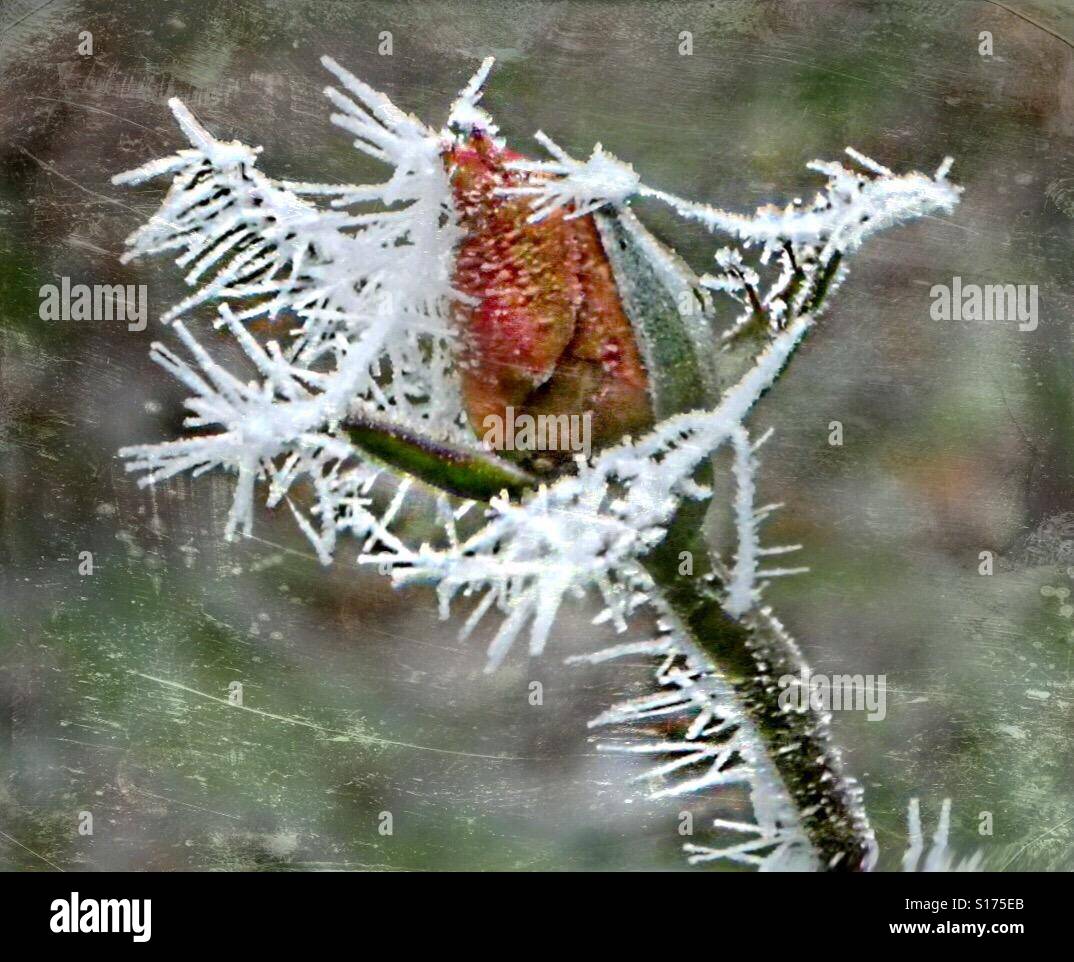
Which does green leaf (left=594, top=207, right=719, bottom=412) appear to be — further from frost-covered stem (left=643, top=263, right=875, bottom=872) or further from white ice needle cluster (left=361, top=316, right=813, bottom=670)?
frost-covered stem (left=643, top=263, right=875, bottom=872)

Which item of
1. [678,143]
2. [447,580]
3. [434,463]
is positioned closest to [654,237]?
[678,143]

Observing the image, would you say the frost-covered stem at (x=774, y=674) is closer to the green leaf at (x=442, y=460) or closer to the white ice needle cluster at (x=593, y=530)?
the white ice needle cluster at (x=593, y=530)

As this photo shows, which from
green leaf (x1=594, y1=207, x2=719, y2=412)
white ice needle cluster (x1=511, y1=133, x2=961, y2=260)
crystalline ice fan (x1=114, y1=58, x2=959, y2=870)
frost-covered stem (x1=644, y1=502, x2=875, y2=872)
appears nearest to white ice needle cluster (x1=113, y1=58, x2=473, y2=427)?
crystalline ice fan (x1=114, y1=58, x2=959, y2=870)

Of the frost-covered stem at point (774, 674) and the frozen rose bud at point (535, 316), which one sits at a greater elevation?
the frozen rose bud at point (535, 316)

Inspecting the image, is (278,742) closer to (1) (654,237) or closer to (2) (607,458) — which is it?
(2) (607,458)

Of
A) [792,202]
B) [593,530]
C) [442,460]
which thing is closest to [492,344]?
[442,460]

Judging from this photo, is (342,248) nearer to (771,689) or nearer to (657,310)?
(657,310)
